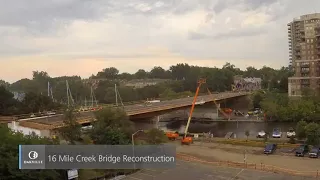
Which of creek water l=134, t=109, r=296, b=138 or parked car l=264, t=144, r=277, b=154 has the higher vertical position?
parked car l=264, t=144, r=277, b=154

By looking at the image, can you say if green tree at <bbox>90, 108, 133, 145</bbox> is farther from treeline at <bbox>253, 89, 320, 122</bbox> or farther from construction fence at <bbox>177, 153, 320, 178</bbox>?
treeline at <bbox>253, 89, 320, 122</bbox>

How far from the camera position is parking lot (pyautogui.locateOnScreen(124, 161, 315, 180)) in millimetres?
24062

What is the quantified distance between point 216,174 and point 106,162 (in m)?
7.02

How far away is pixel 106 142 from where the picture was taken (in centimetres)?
2991

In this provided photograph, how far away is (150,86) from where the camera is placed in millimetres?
108938

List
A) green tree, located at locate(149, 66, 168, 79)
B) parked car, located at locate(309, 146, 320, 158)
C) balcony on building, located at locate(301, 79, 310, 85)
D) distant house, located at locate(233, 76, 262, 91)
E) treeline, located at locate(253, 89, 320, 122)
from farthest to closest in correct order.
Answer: green tree, located at locate(149, 66, 168, 79)
distant house, located at locate(233, 76, 262, 91)
balcony on building, located at locate(301, 79, 310, 85)
treeline, located at locate(253, 89, 320, 122)
parked car, located at locate(309, 146, 320, 158)

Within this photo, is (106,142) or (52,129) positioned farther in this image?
(52,129)

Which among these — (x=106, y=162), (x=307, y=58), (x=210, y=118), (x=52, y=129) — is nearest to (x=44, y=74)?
(x=210, y=118)

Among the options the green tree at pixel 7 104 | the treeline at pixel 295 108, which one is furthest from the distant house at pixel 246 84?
the green tree at pixel 7 104

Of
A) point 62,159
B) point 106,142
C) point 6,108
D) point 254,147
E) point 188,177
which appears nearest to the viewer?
point 62,159

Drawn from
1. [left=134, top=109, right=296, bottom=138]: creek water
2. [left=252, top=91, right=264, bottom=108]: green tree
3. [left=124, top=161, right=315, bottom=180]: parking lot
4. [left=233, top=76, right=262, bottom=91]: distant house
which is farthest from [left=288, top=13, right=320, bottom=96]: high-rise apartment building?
[left=124, top=161, right=315, bottom=180]: parking lot

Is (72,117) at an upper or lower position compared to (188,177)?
upper

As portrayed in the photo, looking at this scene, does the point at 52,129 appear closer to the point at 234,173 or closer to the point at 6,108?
the point at 234,173

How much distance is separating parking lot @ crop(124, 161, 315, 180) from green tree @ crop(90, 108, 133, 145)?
4485 millimetres
